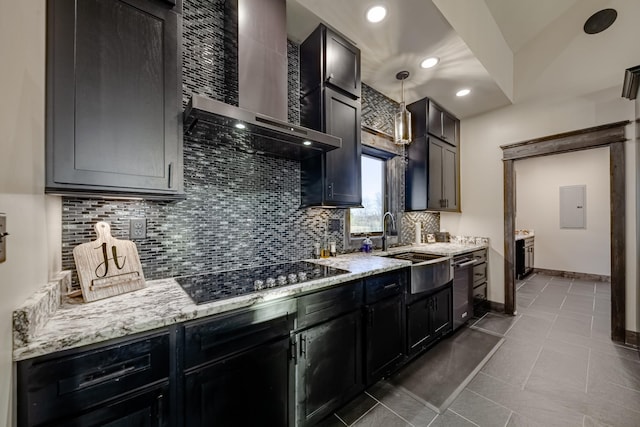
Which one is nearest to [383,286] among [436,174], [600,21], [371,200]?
[371,200]

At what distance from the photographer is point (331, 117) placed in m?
2.02

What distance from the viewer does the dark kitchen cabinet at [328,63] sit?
198cm

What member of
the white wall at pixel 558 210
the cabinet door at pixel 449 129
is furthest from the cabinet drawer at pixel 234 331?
the white wall at pixel 558 210

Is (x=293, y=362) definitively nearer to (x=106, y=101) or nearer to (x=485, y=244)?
(x=106, y=101)

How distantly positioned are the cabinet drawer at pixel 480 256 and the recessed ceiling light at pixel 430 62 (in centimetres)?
236

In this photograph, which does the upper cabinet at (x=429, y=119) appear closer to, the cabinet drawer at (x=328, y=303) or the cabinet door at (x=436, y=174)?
the cabinet door at (x=436, y=174)

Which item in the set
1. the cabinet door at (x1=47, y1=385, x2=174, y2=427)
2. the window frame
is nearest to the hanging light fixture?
the window frame

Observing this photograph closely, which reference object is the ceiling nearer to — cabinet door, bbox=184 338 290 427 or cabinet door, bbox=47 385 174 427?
cabinet door, bbox=184 338 290 427

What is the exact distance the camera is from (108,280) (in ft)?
3.83

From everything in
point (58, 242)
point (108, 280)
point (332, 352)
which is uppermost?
point (58, 242)

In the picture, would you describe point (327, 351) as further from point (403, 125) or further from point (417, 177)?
point (417, 177)

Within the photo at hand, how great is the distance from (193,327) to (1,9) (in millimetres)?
1170

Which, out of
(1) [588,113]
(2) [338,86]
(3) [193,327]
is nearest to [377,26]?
(2) [338,86]

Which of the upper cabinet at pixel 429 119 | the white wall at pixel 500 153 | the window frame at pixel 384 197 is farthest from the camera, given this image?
the upper cabinet at pixel 429 119
